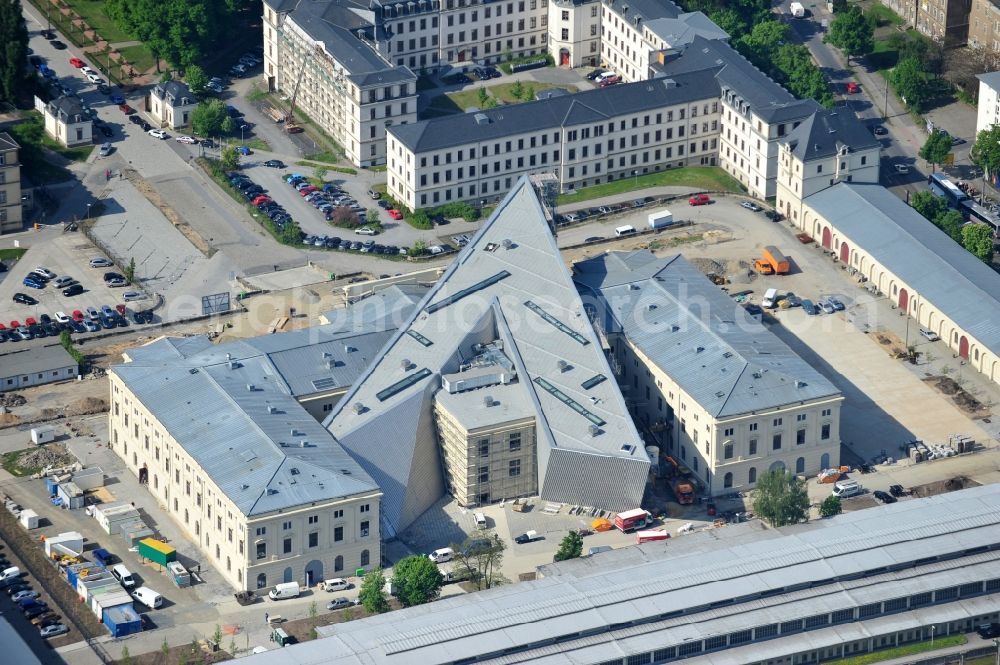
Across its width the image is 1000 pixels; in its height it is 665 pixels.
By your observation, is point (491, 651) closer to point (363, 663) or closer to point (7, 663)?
point (363, 663)

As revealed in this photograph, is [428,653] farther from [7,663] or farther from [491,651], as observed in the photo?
[7,663]

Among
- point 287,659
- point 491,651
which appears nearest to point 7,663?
point 287,659

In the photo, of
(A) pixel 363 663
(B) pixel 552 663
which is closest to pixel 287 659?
(A) pixel 363 663

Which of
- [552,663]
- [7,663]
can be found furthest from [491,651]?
[7,663]

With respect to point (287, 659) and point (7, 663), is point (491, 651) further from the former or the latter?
point (7, 663)

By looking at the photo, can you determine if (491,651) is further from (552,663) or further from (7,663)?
(7,663)

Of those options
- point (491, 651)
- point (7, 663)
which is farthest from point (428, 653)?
point (7, 663)
